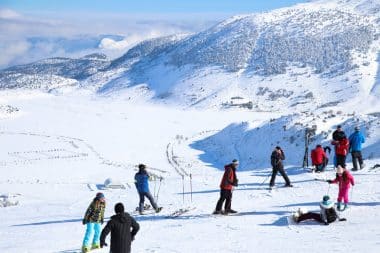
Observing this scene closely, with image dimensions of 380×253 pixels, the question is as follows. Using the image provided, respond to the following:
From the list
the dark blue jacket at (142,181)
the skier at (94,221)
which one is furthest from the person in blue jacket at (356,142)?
the skier at (94,221)

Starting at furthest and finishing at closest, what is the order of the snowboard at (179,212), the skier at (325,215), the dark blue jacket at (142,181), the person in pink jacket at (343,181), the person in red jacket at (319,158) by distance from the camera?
the person in red jacket at (319,158)
the dark blue jacket at (142,181)
the snowboard at (179,212)
the person in pink jacket at (343,181)
the skier at (325,215)

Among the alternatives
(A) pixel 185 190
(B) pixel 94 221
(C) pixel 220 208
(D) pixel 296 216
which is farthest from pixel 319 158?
(B) pixel 94 221

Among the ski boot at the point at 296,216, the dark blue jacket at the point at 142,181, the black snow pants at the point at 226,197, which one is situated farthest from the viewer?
the dark blue jacket at the point at 142,181

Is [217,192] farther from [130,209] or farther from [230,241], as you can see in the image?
[230,241]

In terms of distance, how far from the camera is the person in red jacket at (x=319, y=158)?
23.0 metres

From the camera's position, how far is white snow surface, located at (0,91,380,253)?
1331cm

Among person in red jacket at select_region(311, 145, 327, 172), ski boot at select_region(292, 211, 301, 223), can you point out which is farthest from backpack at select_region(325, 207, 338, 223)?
person in red jacket at select_region(311, 145, 327, 172)

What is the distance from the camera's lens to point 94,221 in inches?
488

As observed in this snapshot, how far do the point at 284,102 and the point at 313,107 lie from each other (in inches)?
393

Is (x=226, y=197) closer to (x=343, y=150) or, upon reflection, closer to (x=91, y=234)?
(x=91, y=234)

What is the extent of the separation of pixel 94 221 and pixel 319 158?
13394 mm

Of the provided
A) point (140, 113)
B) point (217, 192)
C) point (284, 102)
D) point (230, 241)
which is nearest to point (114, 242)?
point (230, 241)

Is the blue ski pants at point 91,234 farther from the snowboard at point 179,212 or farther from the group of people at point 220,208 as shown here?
the snowboard at point 179,212

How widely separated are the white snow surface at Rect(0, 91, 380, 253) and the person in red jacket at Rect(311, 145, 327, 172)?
0.56 m
